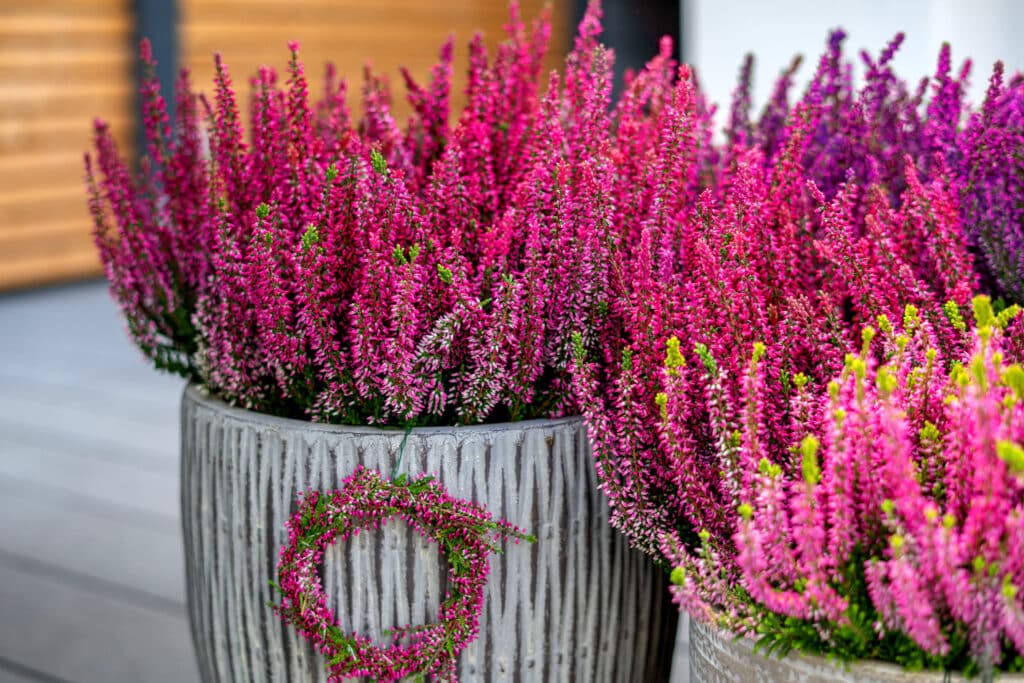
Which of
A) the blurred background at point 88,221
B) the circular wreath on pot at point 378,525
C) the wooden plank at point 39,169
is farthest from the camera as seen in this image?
the wooden plank at point 39,169

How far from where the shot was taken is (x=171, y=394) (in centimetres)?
341

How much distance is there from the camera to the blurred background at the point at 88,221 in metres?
1.91

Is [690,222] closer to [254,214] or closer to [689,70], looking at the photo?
[689,70]

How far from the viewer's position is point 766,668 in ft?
2.25

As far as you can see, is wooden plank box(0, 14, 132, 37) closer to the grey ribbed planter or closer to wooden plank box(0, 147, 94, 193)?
wooden plank box(0, 147, 94, 193)

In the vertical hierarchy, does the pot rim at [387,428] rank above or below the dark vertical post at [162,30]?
below

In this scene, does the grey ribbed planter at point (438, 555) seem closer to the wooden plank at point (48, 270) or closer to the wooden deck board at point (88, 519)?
the wooden deck board at point (88, 519)

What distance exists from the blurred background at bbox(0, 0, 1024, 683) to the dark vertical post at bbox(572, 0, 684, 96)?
0.05ft

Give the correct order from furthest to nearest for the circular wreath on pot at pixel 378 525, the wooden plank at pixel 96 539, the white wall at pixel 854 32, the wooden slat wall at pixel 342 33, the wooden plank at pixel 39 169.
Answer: the wooden slat wall at pixel 342 33 → the wooden plank at pixel 39 169 → the white wall at pixel 854 32 → the wooden plank at pixel 96 539 → the circular wreath on pot at pixel 378 525

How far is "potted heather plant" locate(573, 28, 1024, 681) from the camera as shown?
608 millimetres

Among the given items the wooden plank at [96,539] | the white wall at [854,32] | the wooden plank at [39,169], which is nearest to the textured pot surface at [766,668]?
the wooden plank at [96,539]

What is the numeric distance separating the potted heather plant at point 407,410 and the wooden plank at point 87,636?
0.80 meters

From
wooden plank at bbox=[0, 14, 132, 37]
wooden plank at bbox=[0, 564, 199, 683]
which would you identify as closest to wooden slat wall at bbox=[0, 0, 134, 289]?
wooden plank at bbox=[0, 14, 132, 37]

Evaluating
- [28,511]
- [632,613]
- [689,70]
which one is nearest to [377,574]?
[632,613]
